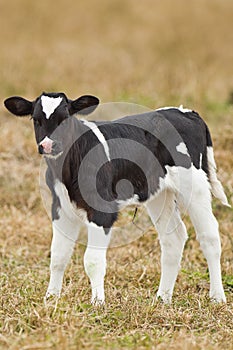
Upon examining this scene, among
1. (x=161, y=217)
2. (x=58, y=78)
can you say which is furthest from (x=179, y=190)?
(x=58, y=78)

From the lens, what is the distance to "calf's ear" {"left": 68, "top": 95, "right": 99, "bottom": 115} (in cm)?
564

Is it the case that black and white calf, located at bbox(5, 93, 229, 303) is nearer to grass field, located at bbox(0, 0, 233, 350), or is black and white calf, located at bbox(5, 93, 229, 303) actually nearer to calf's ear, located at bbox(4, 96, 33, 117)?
calf's ear, located at bbox(4, 96, 33, 117)

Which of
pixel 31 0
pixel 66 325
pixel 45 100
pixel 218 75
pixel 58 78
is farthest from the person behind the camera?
pixel 31 0

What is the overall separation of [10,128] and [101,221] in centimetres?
600

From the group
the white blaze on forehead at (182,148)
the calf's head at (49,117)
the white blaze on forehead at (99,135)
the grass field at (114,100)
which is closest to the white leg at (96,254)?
the grass field at (114,100)

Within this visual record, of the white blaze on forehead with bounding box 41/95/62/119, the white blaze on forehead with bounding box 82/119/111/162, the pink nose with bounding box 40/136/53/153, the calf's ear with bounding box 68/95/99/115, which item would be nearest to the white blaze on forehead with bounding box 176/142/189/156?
the white blaze on forehead with bounding box 82/119/111/162

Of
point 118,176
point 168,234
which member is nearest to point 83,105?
point 118,176

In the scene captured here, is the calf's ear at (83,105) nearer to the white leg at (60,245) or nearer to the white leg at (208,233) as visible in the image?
the white leg at (60,245)

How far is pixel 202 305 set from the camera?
586 centimetres

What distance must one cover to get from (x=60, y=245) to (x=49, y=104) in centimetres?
116

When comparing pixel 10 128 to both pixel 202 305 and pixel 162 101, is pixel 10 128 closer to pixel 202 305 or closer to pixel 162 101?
pixel 162 101

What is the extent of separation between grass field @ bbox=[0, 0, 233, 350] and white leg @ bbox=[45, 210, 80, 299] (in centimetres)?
13

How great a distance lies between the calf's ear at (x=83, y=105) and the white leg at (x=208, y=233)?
1125 millimetres

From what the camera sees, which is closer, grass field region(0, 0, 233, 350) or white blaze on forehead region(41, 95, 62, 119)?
grass field region(0, 0, 233, 350)
